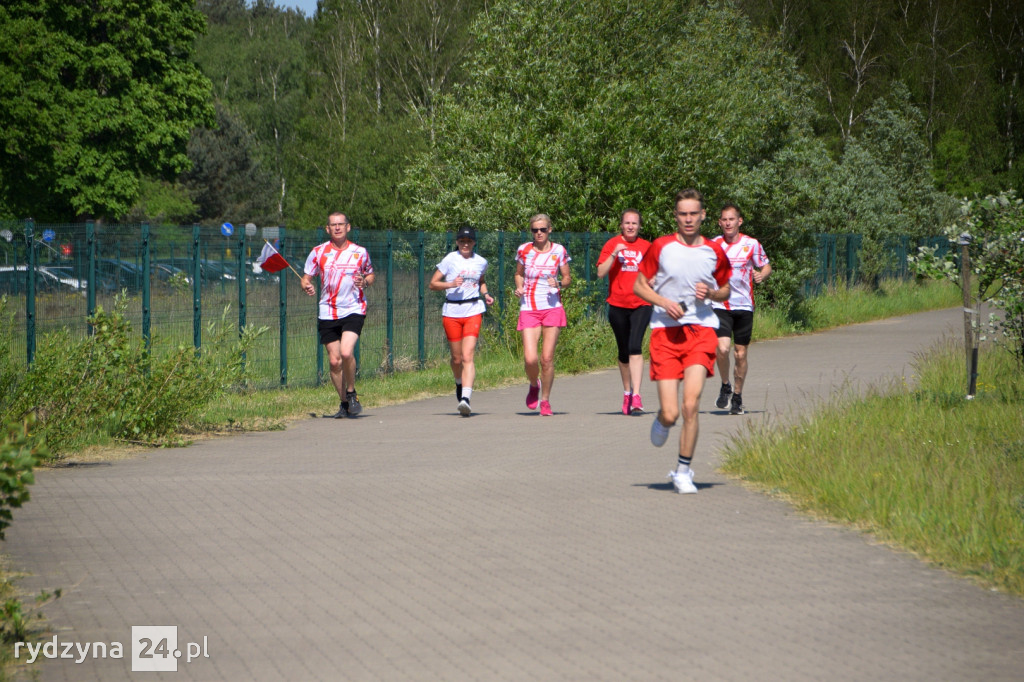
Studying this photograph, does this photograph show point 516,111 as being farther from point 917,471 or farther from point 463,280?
point 917,471

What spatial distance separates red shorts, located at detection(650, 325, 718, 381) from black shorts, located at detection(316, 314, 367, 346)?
5081 mm

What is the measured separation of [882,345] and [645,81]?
701 centimetres

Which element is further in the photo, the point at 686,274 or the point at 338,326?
the point at 338,326

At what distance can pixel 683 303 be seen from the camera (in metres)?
8.99

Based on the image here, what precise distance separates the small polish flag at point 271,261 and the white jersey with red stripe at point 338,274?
178 centimetres

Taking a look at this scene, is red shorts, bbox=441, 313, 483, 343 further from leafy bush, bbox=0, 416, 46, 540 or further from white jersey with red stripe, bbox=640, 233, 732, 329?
leafy bush, bbox=0, 416, 46, 540

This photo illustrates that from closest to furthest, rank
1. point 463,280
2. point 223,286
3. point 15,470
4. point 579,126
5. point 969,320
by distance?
point 15,470 < point 969,320 < point 463,280 < point 223,286 < point 579,126

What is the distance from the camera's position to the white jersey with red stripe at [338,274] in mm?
13430

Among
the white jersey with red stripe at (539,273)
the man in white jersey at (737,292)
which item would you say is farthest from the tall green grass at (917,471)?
the white jersey with red stripe at (539,273)

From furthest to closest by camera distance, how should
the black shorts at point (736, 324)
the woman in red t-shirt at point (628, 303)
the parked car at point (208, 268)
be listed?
the parked car at point (208, 268)
the woman in red t-shirt at point (628, 303)
the black shorts at point (736, 324)

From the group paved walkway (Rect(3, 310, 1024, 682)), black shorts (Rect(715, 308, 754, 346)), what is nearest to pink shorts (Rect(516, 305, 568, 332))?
black shorts (Rect(715, 308, 754, 346))

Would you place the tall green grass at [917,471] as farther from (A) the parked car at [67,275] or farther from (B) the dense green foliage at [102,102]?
(B) the dense green foliage at [102,102]

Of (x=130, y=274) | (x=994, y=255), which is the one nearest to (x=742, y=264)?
(x=994, y=255)

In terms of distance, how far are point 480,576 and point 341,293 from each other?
740cm
